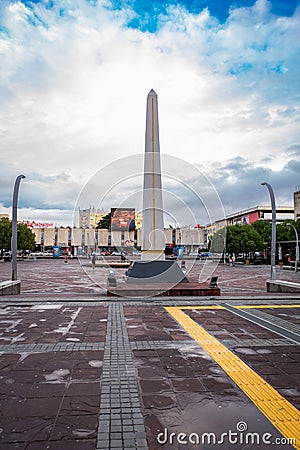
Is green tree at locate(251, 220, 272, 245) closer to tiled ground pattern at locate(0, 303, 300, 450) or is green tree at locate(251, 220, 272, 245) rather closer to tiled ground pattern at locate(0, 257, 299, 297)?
tiled ground pattern at locate(0, 257, 299, 297)

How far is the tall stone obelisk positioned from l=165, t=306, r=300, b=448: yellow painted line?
9.61 metres

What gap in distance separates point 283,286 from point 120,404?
39.3 feet

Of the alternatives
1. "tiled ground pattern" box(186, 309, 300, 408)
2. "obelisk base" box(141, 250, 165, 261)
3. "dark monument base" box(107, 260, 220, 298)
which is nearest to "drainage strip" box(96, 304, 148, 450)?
"tiled ground pattern" box(186, 309, 300, 408)

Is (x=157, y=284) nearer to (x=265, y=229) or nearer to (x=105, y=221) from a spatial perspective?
(x=265, y=229)

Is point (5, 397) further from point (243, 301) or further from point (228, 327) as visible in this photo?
point (243, 301)

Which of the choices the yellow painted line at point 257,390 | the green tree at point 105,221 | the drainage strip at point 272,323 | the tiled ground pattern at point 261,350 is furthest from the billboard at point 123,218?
the yellow painted line at point 257,390

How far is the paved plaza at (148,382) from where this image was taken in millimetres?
3402

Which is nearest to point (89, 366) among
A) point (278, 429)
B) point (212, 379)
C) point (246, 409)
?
point (212, 379)

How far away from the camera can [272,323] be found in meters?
8.55

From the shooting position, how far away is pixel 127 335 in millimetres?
7227

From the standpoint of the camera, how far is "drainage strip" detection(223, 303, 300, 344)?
7.43 m

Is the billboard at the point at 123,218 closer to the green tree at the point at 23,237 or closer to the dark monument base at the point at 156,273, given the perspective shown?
the green tree at the point at 23,237

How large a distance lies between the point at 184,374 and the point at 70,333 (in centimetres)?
318

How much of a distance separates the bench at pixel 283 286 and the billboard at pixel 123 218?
49084 millimetres
